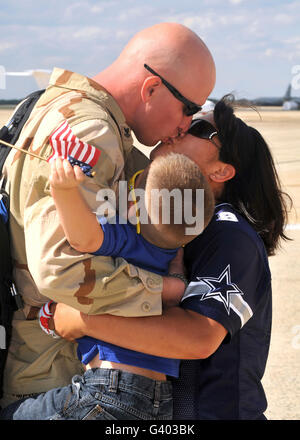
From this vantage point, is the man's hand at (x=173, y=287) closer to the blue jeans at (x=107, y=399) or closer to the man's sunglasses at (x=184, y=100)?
the blue jeans at (x=107, y=399)

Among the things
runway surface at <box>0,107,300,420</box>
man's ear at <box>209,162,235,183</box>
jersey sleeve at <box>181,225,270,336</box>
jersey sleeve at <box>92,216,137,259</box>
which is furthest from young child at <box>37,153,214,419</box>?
runway surface at <box>0,107,300,420</box>

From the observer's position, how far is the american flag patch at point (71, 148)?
2072 mm

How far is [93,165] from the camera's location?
7.02 feet

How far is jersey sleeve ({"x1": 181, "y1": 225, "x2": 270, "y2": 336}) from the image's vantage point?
236 centimetres

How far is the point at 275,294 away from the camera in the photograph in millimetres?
5941

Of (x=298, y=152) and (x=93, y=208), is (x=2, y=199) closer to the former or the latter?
(x=93, y=208)

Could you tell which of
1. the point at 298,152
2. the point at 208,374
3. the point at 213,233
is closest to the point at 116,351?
the point at 208,374

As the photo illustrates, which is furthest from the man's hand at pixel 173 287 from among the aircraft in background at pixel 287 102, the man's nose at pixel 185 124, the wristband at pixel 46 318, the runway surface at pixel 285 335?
the aircraft in background at pixel 287 102

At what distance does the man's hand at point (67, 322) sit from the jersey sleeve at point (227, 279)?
40 centimetres

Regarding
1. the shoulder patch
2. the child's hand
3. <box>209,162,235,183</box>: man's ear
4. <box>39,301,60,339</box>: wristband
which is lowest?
<box>39,301,60,339</box>: wristband

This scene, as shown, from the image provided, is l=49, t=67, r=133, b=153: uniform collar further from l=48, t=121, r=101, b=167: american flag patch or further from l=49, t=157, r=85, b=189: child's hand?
l=49, t=157, r=85, b=189: child's hand

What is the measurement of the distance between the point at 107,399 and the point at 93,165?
2.65ft

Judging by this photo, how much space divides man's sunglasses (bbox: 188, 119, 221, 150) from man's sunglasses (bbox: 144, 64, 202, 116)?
5 cm

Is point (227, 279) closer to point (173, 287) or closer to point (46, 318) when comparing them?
point (173, 287)
